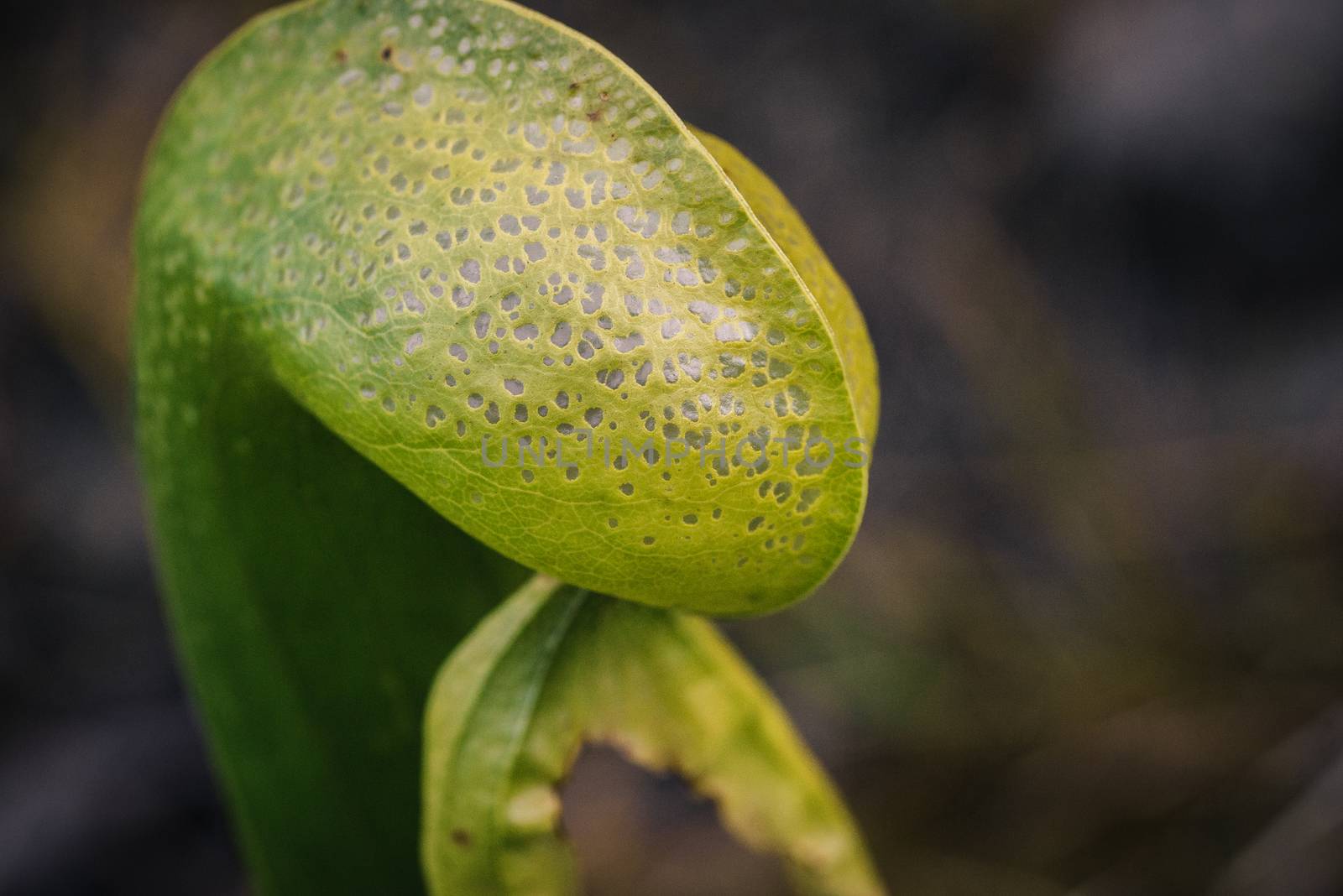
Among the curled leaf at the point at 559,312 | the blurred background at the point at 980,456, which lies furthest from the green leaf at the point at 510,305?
the blurred background at the point at 980,456

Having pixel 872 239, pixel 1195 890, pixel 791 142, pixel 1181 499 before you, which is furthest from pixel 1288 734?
pixel 791 142

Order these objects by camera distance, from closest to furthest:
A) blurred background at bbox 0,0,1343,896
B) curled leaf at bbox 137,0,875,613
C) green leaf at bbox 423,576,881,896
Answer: curled leaf at bbox 137,0,875,613 → green leaf at bbox 423,576,881,896 → blurred background at bbox 0,0,1343,896

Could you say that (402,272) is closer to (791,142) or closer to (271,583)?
(271,583)

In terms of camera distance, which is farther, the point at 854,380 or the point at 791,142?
the point at 791,142

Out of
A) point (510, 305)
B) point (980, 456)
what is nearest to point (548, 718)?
point (510, 305)

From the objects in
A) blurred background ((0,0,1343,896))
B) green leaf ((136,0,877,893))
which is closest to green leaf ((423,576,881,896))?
green leaf ((136,0,877,893))

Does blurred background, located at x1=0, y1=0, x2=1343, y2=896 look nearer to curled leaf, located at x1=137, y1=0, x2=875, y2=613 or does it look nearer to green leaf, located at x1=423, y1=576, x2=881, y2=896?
green leaf, located at x1=423, y1=576, x2=881, y2=896
